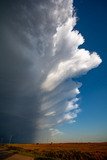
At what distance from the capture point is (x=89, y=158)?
171ft

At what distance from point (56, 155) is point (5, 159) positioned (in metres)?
23.5

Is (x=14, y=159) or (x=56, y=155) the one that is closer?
(x=14, y=159)

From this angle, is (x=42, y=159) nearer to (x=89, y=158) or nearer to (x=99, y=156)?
(x=89, y=158)

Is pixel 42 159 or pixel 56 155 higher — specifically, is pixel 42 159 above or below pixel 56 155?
below

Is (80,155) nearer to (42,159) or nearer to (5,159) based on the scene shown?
(42,159)

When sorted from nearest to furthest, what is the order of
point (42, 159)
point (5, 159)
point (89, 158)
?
1. point (5, 159)
2. point (42, 159)
3. point (89, 158)

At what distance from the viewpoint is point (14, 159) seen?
1421 inches

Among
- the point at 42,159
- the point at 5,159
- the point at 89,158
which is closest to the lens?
the point at 5,159

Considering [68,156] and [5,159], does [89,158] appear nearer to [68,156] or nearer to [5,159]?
[68,156]

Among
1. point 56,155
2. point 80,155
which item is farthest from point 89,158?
point 56,155

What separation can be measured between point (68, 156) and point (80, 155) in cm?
327

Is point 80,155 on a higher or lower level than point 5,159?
higher

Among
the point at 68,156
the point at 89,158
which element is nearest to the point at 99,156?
the point at 89,158

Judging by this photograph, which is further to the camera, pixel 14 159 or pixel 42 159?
pixel 42 159
